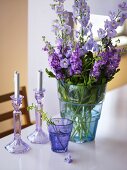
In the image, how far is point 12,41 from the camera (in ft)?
10.2

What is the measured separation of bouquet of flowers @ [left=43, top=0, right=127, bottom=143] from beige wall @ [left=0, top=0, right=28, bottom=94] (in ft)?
5.83

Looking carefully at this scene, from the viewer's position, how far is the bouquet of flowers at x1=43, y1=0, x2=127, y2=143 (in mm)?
1259

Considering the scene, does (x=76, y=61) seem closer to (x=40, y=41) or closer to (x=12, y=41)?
(x=40, y=41)

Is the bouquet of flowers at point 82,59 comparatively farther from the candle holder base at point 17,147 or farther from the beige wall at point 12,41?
the beige wall at point 12,41

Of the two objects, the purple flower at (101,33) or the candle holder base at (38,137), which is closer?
the purple flower at (101,33)

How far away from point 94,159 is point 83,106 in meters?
0.20

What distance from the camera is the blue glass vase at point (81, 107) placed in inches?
51.6

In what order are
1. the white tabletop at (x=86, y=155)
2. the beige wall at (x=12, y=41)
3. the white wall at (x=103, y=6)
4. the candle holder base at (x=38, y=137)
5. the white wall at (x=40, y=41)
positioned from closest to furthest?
the white tabletop at (x=86, y=155), the candle holder base at (x=38, y=137), the white wall at (x=103, y=6), the white wall at (x=40, y=41), the beige wall at (x=12, y=41)

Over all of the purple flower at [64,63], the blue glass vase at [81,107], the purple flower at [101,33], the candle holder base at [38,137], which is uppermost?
the purple flower at [101,33]

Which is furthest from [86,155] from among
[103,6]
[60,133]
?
[103,6]

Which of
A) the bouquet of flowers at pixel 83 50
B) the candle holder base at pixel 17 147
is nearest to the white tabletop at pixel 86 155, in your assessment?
the candle holder base at pixel 17 147

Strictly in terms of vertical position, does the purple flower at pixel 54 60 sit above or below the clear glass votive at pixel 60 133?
above

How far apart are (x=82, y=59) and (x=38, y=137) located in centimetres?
36

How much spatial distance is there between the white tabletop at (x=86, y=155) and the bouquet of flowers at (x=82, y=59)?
0.12 meters
